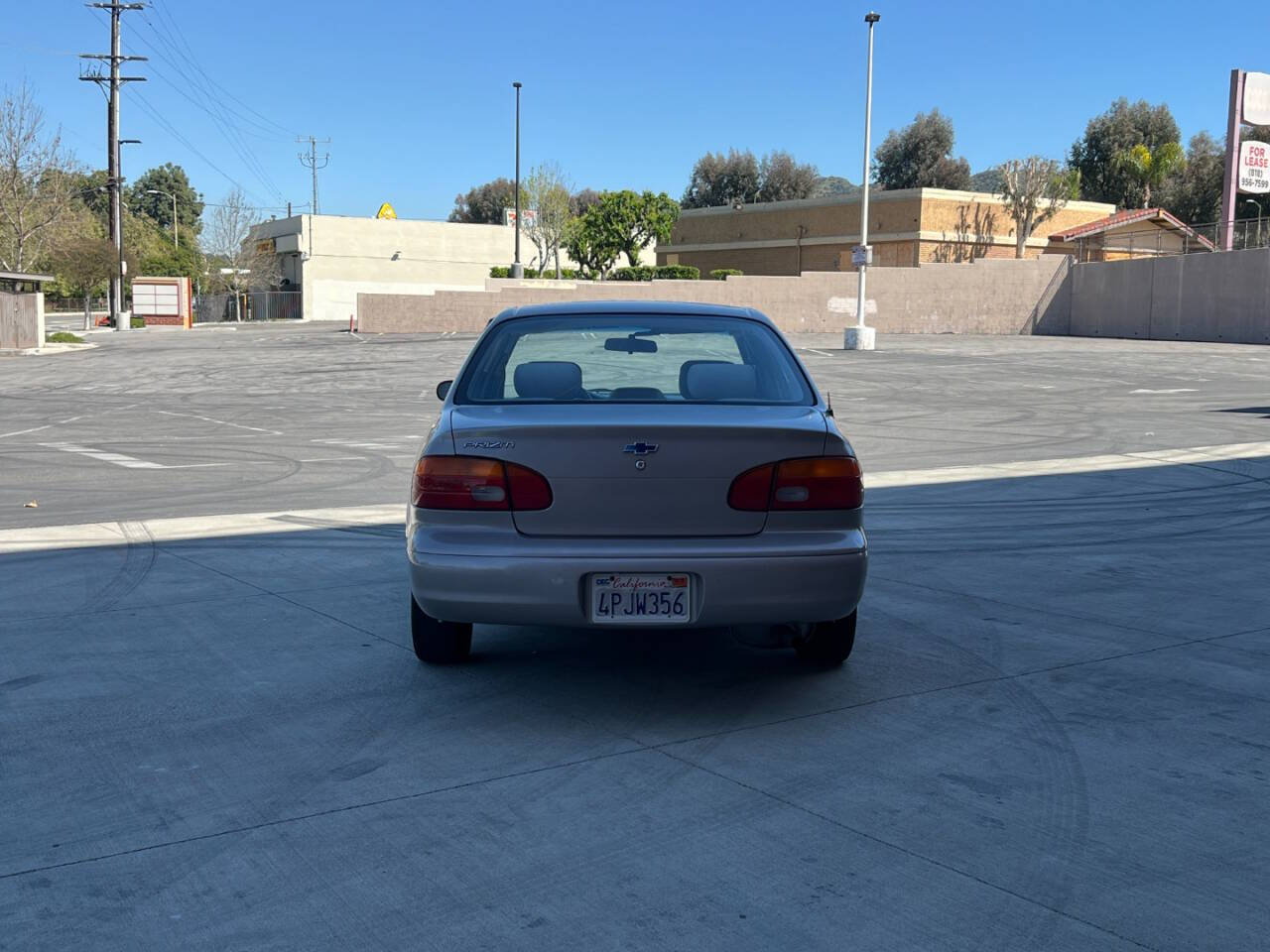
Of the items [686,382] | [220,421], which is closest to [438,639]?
[686,382]

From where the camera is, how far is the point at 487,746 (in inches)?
189

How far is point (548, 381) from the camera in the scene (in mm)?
5902

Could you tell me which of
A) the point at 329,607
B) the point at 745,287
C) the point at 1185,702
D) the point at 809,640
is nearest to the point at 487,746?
the point at 809,640

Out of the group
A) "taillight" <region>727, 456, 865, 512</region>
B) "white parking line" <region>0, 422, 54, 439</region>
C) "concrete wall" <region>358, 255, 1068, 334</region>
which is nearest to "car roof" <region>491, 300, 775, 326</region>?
"taillight" <region>727, 456, 865, 512</region>

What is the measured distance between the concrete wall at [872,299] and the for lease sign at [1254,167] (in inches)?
317

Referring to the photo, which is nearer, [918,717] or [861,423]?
[918,717]

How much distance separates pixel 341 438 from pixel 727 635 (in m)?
10.1

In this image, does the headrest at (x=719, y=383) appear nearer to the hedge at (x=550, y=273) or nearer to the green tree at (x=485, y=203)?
the hedge at (x=550, y=273)

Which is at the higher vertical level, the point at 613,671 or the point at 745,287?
the point at 745,287

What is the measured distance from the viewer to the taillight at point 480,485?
16.4ft

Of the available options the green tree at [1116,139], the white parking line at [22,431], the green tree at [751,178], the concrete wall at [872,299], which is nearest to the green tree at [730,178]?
the green tree at [751,178]

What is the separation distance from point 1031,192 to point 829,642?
62263 mm

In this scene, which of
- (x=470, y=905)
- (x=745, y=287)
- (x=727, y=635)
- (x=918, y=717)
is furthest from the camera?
(x=745, y=287)

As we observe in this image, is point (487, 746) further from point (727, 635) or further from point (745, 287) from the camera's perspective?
point (745, 287)
